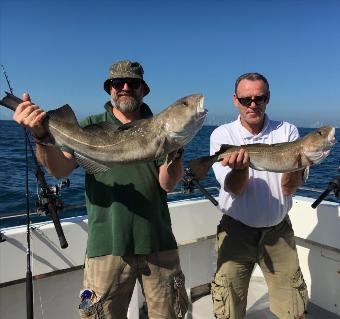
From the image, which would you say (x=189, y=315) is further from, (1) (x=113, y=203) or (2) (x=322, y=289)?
(1) (x=113, y=203)

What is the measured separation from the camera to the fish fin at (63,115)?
3094 millimetres

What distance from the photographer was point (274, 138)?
409 cm

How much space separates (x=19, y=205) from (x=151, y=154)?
337 inches

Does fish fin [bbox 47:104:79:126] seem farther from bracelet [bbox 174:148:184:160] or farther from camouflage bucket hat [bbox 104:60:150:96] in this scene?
bracelet [bbox 174:148:184:160]

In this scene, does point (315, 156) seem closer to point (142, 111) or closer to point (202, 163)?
point (202, 163)

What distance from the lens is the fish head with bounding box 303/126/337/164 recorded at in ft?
11.6

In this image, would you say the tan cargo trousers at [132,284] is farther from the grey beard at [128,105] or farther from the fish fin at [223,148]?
the grey beard at [128,105]

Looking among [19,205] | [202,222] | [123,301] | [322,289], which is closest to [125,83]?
[123,301]

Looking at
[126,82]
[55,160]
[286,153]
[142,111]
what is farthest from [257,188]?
[55,160]

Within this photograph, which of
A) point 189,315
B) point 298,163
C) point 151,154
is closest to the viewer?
point 151,154

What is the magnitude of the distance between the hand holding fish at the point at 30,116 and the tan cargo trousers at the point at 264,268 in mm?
2172

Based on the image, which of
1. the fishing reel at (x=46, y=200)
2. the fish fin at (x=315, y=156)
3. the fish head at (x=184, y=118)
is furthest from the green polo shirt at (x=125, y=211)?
the fish fin at (x=315, y=156)

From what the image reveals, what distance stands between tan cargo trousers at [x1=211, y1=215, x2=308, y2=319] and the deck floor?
1.30 metres

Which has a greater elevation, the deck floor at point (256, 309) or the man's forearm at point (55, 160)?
the man's forearm at point (55, 160)
